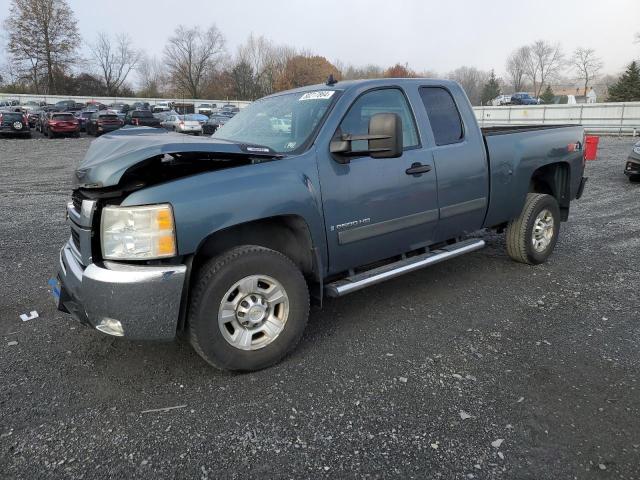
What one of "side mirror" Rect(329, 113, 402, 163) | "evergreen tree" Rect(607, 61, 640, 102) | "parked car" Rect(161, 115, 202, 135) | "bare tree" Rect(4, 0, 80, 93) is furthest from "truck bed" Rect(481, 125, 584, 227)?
"bare tree" Rect(4, 0, 80, 93)

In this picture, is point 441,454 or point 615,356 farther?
point 615,356

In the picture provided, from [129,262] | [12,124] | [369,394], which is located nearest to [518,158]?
[369,394]

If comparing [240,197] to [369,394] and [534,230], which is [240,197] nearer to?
[369,394]

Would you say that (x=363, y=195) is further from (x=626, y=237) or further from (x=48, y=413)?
(x=626, y=237)

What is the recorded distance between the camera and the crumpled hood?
111 inches

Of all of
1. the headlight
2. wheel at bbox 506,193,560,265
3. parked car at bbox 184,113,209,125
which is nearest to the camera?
the headlight

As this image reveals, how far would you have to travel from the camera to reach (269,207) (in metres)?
3.15

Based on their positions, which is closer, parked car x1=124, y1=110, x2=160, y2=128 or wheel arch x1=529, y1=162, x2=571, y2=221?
wheel arch x1=529, y1=162, x2=571, y2=221

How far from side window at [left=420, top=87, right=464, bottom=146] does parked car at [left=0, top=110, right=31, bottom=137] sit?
27.8 meters

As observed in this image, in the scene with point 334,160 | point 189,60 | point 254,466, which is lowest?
point 254,466

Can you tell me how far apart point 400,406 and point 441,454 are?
0.44 meters

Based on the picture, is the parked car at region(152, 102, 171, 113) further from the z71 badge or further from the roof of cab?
the z71 badge

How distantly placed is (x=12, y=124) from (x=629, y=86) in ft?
148

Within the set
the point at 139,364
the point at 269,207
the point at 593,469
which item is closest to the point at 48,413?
the point at 139,364
